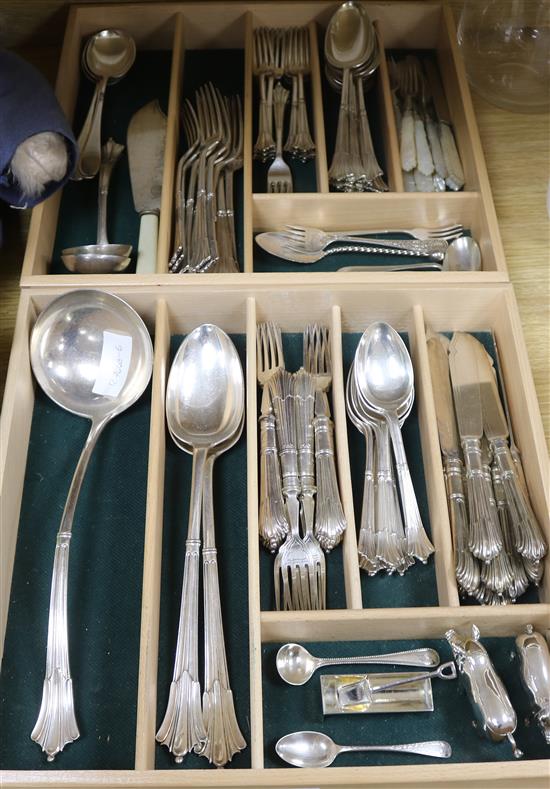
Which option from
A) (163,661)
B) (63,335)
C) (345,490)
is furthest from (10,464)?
(345,490)

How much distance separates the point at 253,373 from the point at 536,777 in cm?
56

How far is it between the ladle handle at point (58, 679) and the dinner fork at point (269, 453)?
9.1 inches

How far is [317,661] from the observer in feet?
3.27

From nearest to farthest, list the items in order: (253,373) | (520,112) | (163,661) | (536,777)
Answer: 1. (536,777)
2. (163,661)
3. (253,373)
4. (520,112)

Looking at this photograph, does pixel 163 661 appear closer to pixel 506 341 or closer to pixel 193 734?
pixel 193 734

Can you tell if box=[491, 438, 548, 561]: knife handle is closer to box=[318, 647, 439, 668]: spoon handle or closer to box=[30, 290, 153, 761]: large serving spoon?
box=[318, 647, 439, 668]: spoon handle

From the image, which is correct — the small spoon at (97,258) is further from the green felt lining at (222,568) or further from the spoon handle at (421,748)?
the spoon handle at (421,748)

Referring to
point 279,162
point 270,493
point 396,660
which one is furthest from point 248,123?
point 396,660

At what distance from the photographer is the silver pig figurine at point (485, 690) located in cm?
92

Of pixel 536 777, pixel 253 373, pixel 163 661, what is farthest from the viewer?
pixel 253 373

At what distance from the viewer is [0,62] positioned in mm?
1186

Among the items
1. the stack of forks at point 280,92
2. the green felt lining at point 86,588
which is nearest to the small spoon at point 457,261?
the stack of forks at point 280,92

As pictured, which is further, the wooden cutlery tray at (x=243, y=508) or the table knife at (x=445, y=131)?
the table knife at (x=445, y=131)

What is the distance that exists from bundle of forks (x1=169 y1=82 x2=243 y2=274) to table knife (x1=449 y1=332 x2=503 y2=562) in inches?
13.2
